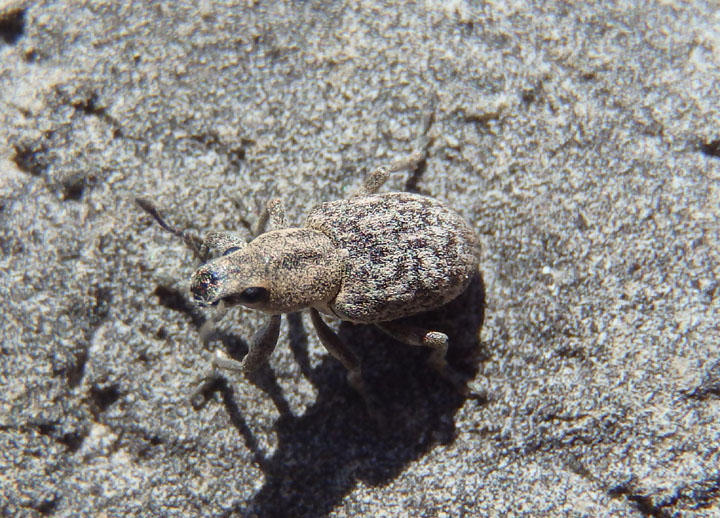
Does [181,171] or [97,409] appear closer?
[97,409]

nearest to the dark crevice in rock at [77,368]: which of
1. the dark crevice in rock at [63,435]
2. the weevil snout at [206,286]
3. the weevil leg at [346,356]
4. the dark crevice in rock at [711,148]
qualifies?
the dark crevice in rock at [63,435]

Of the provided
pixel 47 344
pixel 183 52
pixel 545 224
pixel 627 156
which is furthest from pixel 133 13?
pixel 627 156

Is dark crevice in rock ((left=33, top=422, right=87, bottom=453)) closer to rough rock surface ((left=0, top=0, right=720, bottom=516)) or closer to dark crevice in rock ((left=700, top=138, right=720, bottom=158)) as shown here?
rough rock surface ((left=0, top=0, right=720, bottom=516))

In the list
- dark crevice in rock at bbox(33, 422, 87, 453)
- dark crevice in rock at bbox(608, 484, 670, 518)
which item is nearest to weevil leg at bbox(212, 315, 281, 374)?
dark crevice in rock at bbox(33, 422, 87, 453)

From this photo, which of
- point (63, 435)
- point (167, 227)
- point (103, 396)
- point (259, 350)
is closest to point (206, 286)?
point (259, 350)

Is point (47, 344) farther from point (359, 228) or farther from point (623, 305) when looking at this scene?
point (623, 305)

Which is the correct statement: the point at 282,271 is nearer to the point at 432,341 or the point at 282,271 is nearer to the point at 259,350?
the point at 259,350
